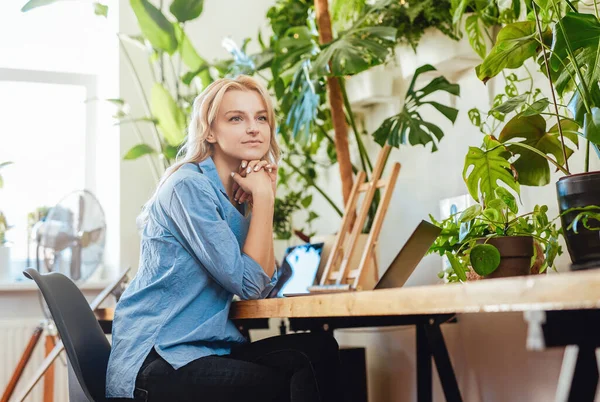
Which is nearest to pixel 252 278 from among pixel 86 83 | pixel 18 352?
pixel 18 352

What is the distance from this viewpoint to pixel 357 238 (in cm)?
241

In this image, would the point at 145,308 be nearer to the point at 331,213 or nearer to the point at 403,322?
the point at 403,322

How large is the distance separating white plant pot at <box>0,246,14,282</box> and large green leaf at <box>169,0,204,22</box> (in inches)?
59.6

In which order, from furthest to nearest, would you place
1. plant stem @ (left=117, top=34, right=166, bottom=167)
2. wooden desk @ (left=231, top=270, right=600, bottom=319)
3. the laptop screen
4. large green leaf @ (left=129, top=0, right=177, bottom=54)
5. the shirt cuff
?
plant stem @ (left=117, top=34, right=166, bottom=167) → large green leaf @ (left=129, top=0, right=177, bottom=54) → the laptop screen → the shirt cuff → wooden desk @ (left=231, top=270, right=600, bottom=319)

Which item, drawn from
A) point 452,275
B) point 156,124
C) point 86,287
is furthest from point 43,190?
point 452,275

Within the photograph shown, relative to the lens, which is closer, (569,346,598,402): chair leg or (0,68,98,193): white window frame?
(569,346,598,402): chair leg

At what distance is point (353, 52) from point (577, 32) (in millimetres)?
1031

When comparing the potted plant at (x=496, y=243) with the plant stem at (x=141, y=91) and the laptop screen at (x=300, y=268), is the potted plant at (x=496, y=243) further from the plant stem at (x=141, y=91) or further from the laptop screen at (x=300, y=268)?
the plant stem at (x=141, y=91)

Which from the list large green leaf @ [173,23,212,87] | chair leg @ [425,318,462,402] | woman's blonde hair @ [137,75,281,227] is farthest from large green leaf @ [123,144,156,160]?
chair leg @ [425,318,462,402]

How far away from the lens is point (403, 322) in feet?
6.76

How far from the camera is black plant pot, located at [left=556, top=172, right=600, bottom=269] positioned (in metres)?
1.26

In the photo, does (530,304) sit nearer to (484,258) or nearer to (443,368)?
(484,258)

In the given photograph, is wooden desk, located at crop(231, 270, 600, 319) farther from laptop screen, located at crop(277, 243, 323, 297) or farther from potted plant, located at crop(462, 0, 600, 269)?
laptop screen, located at crop(277, 243, 323, 297)

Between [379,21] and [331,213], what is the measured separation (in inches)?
47.8
